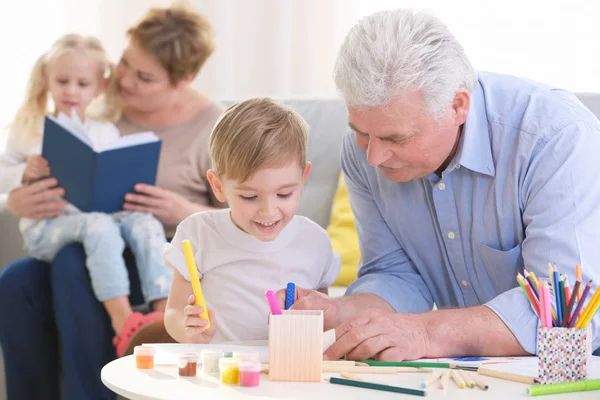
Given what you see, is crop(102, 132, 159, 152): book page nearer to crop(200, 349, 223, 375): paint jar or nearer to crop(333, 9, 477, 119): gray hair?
crop(333, 9, 477, 119): gray hair

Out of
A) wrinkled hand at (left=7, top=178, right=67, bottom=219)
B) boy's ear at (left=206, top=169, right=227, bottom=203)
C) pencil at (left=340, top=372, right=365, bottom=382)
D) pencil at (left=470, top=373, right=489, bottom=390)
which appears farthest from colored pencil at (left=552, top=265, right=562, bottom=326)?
wrinkled hand at (left=7, top=178, right=67, bottom=219)

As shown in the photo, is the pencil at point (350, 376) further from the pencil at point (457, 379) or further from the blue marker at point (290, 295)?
the blue marker at point (290, 295)

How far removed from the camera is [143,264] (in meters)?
2.40

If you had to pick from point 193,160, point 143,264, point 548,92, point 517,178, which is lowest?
point 143,264

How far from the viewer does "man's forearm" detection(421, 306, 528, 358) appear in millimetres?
1315

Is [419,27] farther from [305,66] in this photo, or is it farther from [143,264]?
[305,66]

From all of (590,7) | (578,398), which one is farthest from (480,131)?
(590,7)

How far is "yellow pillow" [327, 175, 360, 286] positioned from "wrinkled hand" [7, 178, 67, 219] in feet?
Answer: 2.48

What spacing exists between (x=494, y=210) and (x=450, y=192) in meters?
0.09

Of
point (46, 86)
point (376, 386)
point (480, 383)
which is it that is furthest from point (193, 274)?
point (46, 86)

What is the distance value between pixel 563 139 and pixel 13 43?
3013mm

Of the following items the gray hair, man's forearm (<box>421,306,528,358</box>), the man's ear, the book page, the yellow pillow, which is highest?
the gray hair

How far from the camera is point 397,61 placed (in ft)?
4.62

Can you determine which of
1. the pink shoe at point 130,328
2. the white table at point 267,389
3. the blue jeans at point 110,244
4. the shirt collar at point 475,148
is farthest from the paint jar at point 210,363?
the blue jeans at point 110,244
